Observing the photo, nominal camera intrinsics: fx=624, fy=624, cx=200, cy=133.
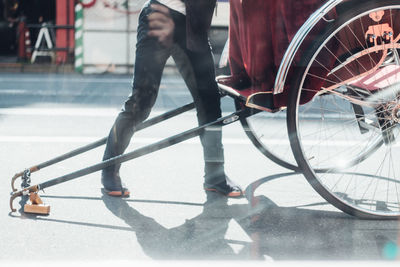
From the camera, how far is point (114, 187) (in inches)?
136

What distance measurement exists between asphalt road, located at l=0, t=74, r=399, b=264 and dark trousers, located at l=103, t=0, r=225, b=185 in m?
0.27

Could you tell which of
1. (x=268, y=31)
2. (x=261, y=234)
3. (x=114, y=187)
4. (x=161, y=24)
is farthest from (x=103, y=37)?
(x=261, y=234)

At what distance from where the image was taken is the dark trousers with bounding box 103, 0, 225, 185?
10.7ft

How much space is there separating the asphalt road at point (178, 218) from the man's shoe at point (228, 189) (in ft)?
0.17

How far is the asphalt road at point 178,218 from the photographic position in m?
2.66

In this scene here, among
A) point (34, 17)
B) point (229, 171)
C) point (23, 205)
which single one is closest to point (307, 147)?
point (229, 171)

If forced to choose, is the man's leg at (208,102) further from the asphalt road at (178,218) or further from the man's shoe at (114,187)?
the man's shoe at (114,187)

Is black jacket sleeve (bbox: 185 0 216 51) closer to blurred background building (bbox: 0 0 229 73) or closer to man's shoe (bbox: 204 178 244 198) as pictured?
man's shoe (bbox: 204 178 244 198)

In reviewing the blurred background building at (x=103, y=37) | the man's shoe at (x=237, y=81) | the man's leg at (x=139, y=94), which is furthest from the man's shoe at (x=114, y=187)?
the blurred background building at (x=103, y=37)

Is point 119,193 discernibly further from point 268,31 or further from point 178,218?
point 268,31

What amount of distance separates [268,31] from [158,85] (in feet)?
2.24

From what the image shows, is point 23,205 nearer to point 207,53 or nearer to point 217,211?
point 217,211

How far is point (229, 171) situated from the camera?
13.4 ft

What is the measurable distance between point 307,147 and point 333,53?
1860 mm
